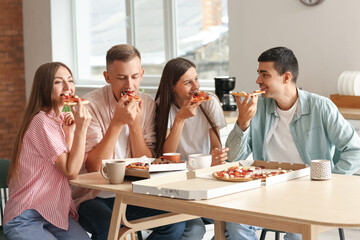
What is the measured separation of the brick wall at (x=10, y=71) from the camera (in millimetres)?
7328

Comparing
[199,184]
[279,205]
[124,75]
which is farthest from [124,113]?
[279,205]

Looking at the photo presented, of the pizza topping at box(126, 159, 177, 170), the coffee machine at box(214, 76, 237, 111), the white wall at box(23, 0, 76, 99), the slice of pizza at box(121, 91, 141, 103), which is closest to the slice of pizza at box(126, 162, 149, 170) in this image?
the pizza topping at box(126, 159, 177, 170)

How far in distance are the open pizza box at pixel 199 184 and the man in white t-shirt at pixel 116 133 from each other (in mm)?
523

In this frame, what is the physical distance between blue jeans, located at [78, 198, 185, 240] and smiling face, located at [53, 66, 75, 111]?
483 mm

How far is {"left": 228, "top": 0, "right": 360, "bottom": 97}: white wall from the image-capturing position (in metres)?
4.69

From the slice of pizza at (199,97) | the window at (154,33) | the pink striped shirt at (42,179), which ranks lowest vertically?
the pink striped shirt at (42,179)

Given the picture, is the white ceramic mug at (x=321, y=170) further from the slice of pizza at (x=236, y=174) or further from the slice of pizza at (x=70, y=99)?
the slice of pizza at (x=70, y=99)

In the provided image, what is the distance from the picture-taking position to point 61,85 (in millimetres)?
2799

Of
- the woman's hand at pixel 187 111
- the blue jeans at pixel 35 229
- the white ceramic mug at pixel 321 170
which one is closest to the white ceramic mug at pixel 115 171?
the blue jeans at pixel 35 229

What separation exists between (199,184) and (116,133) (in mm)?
674

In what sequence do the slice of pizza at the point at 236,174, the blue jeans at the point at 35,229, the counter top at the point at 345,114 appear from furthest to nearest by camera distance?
the counter top at the point at 345,114 < the blue jeans at the point at 35,229 < the slice of pizza at the point at 236,174

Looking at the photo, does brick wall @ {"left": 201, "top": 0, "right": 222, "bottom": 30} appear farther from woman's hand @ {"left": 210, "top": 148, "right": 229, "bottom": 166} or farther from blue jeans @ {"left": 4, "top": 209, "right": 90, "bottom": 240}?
blue jeans @ {"left": 4, "top": 209, "right": 90, "bottom": 240}

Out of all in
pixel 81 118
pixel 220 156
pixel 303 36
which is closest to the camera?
pixel 81 118

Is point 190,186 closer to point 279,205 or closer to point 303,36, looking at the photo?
point 279,205
